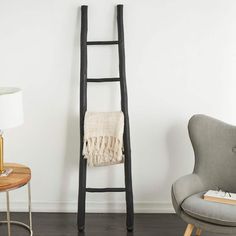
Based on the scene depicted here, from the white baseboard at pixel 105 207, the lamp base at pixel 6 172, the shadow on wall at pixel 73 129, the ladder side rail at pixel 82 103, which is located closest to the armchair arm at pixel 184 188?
the white baseboard at pixel 105 207

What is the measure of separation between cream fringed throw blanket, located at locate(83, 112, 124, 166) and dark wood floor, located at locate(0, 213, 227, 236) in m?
0.50

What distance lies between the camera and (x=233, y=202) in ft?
8.05

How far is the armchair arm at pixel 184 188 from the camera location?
2522 mm

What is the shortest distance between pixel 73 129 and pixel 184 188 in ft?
3.29

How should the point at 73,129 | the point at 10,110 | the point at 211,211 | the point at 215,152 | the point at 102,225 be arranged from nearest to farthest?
the point at 211,211 → the point at 10,110 → the point at 215,152 → the point at 102,225 → the point at 73,129

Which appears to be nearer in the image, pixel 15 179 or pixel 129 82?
pixel 15 179

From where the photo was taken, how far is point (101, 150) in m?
2.85

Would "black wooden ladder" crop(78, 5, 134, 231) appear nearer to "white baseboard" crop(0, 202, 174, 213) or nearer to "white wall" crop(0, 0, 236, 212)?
"white wall" crop(0, 0, 236, 212)

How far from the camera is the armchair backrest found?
9.00 ft

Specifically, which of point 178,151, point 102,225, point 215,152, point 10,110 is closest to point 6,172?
point 10,110

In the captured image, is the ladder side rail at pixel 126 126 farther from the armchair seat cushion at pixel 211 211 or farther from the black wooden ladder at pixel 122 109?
the armchair seat cushion at pixel 211 211

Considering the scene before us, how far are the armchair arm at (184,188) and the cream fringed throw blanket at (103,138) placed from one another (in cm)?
47

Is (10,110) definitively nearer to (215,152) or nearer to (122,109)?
(122,109)

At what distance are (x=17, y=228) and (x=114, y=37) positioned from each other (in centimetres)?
158
